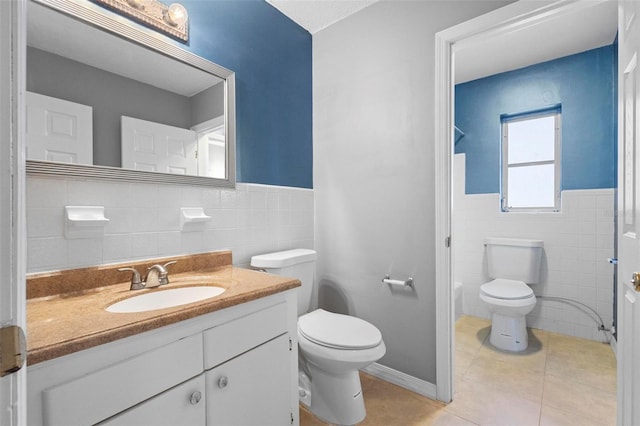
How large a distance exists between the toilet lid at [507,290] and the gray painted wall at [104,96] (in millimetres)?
2412

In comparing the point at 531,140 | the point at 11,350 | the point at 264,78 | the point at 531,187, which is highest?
the point at 264,78

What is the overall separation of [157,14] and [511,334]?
9.81ft

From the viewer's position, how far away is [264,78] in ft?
5.84

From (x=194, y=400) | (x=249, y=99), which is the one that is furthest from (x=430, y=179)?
(x=194, y=400)

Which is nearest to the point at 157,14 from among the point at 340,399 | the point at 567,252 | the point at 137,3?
the point at 137,3

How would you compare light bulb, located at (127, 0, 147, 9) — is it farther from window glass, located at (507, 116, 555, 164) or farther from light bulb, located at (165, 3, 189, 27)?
window glass, located at (507, 116, 555, 164)

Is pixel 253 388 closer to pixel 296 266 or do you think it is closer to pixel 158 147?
pixel 296 266

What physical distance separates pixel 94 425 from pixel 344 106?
1922mm

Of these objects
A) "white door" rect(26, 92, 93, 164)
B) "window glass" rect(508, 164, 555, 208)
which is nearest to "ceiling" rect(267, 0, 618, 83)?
"window glass" rect(508, 164, 555, 208)

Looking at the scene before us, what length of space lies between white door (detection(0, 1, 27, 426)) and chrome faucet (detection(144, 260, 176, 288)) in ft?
2.62

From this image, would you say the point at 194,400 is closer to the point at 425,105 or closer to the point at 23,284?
the point at 23,284

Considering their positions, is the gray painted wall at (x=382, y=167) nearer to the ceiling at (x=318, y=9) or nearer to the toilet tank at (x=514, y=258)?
the ceiling at (x=318, y=9)

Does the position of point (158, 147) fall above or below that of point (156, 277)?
above

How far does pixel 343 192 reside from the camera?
2.00m
